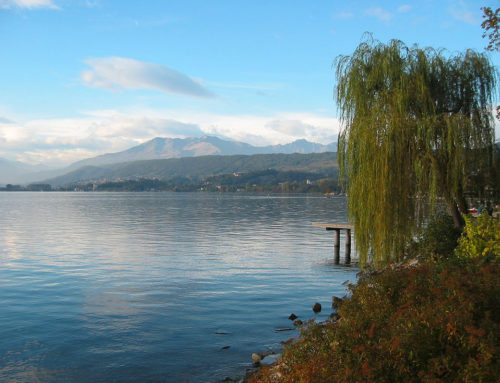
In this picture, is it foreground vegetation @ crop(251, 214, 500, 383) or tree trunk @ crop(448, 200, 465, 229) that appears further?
tree trunk @ crop(448, 200, 465, 229)

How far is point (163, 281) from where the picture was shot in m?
26.0

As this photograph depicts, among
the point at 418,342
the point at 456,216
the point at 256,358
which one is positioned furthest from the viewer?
the point at 456,216

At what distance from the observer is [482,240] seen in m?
15.9

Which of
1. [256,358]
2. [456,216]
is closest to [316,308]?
[256,358]

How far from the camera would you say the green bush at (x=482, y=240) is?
15.1 m

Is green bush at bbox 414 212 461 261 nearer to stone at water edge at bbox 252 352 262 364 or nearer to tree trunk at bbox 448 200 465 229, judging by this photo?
tree trunk at bbox 448 200 465 229

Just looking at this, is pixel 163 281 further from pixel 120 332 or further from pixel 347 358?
pixel 347 358

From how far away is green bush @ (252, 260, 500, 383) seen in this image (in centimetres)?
711

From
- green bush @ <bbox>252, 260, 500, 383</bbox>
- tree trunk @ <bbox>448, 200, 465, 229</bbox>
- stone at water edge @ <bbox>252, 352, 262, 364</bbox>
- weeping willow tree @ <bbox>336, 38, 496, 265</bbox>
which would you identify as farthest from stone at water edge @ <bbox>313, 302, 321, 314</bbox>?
green bush @ <bbox>252, 260, 500, 383</bbox>

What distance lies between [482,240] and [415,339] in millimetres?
9796

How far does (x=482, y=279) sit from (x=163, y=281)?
19419 mm

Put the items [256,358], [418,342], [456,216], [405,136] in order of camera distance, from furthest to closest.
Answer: [456,216] → [405,136] → [256,358] → [418,342]

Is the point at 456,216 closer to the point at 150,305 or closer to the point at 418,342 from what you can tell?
the point at 150,305

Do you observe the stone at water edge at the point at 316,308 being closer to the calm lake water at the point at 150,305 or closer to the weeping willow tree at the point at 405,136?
the calm lake water at the point at 150,305
